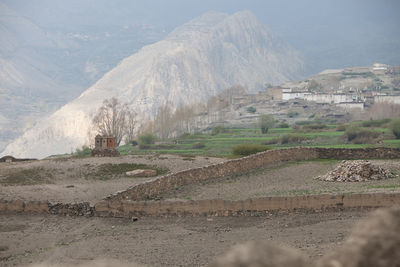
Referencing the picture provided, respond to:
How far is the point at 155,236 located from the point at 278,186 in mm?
9235

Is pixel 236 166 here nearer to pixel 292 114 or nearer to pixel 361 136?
pixel 361 136

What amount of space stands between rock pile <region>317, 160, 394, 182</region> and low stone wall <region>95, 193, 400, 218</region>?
6.34m

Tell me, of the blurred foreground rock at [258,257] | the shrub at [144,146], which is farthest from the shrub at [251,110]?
the blurred foreground rock at [258,257]

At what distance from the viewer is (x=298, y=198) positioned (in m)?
18.9

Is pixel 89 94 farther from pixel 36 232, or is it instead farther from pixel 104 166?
pixel 36 232

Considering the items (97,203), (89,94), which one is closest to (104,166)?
(97,203)

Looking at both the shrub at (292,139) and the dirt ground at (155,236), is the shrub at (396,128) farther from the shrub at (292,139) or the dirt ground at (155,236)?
the dirt ground at (155,236)

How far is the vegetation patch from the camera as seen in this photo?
89.7 feet

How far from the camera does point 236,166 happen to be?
28797 mm

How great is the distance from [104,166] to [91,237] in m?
15.0

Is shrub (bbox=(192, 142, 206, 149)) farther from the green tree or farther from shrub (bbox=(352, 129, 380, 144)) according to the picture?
shrub (bbox=(352, 129, 380, 144))

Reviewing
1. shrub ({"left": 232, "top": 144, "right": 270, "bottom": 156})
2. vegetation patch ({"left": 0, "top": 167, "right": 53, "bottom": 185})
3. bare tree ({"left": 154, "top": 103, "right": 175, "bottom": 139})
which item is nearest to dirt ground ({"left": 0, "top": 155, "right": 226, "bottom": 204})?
vegetation patch ({"left": 0, "top": 167, "right": 53, "bottom": 185})

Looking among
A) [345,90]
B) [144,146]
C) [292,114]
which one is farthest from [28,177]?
[345,90]

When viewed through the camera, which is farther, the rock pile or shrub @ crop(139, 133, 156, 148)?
shrub @ crop(139, 133, 156, 148)
